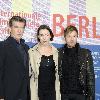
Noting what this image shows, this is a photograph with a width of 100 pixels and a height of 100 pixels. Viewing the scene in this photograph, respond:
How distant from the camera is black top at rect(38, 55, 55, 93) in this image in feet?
9.71

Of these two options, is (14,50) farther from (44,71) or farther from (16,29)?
(44,71)

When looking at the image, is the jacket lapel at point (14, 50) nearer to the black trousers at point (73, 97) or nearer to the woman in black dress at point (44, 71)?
the woman in black dress at point (44, 71)

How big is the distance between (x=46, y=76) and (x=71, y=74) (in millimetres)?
245

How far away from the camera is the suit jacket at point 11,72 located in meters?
2.77

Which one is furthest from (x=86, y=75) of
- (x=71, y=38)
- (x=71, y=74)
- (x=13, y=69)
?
(x=13, y=69)

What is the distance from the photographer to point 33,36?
3668 mm

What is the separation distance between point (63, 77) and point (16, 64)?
0.51 meters

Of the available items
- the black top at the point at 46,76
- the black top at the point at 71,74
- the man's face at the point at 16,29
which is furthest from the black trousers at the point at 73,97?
the man's face at the point at 16,29

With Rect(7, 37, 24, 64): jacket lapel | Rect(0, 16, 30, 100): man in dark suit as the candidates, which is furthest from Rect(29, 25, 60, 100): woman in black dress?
Rect(7, 37, 24, 64): jacket lapel

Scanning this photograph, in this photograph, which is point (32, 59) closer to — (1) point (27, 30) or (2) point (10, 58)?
(2) point (10, 58)

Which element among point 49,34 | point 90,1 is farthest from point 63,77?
point 90,1

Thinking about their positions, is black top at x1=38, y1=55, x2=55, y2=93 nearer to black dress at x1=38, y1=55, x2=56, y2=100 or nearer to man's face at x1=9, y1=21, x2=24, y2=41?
black dress at x1=38, y1=55, x2=56, y2=100

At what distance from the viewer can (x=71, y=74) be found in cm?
300

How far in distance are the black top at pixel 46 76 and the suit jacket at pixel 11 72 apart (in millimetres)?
197
